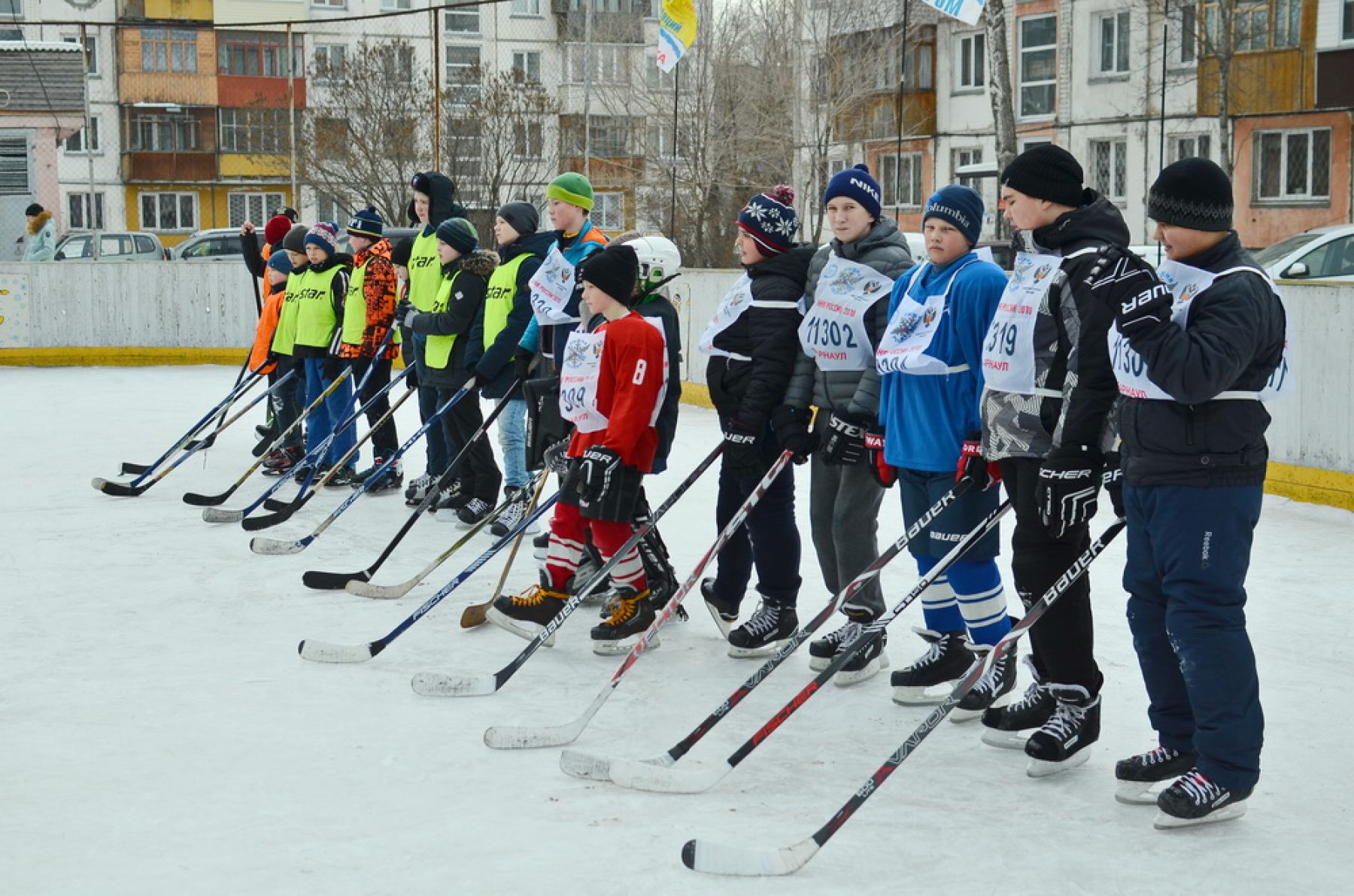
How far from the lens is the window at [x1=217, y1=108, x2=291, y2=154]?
28.3 meters

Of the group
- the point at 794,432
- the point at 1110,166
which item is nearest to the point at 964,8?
the point at 794,432

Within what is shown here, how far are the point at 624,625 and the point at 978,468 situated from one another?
1389 mm

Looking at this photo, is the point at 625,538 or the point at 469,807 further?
the point at 625,538

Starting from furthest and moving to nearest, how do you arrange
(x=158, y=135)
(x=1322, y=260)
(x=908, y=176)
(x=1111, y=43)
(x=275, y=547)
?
(x=158, y=135), (x=908, y=176), (x=1111, y=43), (x=1322, y=260), (x=275, y=547)

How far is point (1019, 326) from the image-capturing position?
3.59 meters

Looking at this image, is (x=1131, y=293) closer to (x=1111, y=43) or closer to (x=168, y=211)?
(x=1111, y=43)

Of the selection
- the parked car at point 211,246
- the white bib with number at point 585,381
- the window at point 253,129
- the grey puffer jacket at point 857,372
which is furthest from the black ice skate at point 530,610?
the window at point 253,129

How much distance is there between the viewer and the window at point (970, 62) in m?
27.5

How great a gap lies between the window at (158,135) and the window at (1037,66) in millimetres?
16659

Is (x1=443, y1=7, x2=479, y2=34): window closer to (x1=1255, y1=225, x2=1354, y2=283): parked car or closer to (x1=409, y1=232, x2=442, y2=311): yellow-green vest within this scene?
(x1=1255, y1=225, x2=1354, y2=283): parked car

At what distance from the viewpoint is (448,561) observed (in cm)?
611

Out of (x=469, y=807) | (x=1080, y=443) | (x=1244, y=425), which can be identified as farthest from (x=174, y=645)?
(x=1244, y=425)

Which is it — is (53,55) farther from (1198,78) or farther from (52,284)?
(1198,78)

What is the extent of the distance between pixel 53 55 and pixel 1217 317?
15796 millimetres
